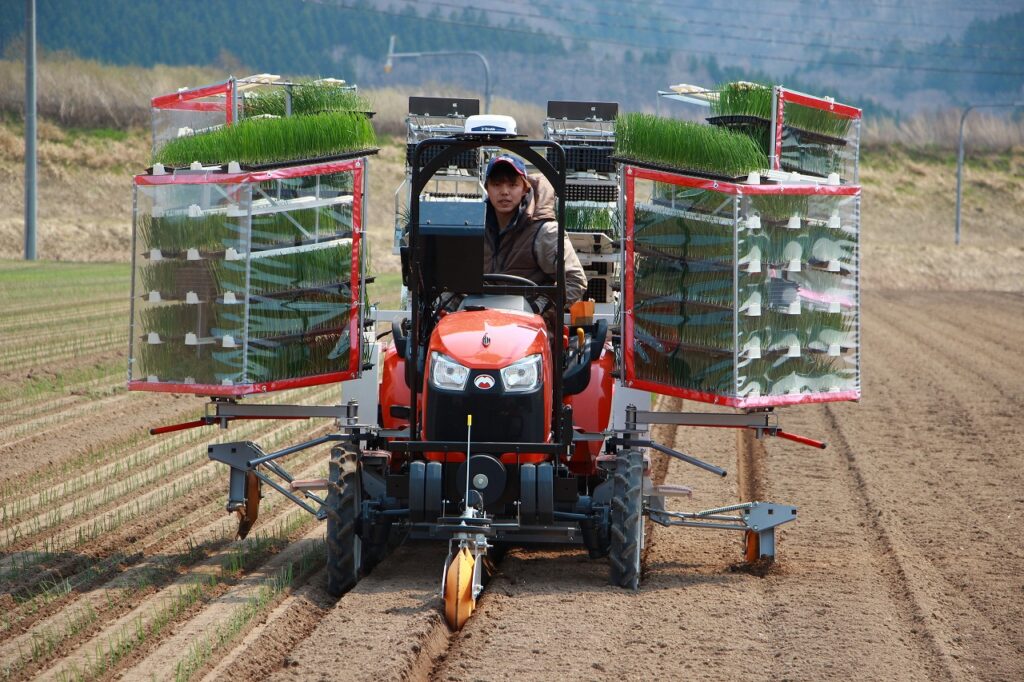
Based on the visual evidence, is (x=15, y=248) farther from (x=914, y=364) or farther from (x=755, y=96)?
(x=755, y=96)

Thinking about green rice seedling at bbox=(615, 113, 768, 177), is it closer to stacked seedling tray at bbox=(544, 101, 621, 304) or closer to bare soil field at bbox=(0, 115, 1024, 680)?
stacked seedling tray at bbox=(544, 101, 621, 304)

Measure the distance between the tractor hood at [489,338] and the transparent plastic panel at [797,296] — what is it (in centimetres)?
120

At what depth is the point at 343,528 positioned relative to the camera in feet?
21.7

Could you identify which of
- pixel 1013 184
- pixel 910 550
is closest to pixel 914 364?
pixel 910 550

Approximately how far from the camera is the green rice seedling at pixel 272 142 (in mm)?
7457

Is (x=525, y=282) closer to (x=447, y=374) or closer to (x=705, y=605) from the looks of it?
(x=447, y=374)

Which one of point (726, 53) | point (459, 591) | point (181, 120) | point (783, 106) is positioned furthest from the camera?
point (726, 53)

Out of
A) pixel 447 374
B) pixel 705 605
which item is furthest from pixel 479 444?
pixel 705 605

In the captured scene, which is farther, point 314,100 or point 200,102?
point 200,102

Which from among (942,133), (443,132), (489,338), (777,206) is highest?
(942,133)

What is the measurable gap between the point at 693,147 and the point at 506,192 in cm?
105

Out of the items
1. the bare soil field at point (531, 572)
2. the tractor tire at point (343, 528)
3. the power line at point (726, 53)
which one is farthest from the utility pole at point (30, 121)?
the power line at point (726, 53)

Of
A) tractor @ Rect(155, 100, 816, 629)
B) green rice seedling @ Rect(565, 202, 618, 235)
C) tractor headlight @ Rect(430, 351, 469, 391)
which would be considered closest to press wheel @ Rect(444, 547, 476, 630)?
tractor @ Rect(155, 100, 816, 629)

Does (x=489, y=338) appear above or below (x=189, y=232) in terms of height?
below
